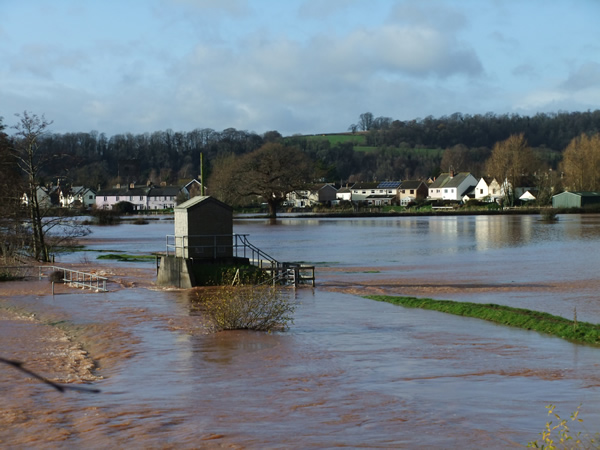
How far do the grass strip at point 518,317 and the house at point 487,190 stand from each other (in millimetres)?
115188

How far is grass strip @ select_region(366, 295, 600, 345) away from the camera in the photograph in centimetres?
1975

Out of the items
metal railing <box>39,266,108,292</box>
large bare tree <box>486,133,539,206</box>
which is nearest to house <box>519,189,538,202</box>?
large bare tree <box>486,133,539,206</box>

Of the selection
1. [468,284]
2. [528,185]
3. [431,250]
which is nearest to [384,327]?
[468,284]

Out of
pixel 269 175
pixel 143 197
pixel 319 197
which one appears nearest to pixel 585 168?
pixel 269 175

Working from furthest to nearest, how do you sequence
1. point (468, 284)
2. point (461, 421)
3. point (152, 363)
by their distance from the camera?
point (468, 284)
point (152, 363)
point (461, 421)

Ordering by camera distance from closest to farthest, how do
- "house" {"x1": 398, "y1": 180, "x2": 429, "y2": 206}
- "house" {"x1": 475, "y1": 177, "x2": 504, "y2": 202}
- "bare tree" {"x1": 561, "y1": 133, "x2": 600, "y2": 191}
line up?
"bare tree" {"x1": 561, "y1": 133, "x2": 600, "y2": 191} < "house" {"x1": 475, "y1": 177, "x2": 504, "y2": 202} < "house" {"x1": 398, "y1": 180, "x2": 429, "y2": 206}

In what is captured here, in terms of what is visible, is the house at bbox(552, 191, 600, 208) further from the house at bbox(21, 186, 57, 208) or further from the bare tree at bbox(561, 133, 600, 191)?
the house at bbox(21, 186, 57, 208)

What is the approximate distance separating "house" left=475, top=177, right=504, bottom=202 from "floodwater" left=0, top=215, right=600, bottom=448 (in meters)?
112

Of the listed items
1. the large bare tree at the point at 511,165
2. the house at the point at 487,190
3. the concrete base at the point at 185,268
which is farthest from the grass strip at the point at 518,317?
the house at the point at 487,190

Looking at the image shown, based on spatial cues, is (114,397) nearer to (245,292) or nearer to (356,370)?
(356,370)

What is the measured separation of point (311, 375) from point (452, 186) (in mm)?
146584

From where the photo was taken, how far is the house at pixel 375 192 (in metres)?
168

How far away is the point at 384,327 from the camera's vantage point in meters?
22.2

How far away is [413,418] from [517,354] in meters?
6.14
